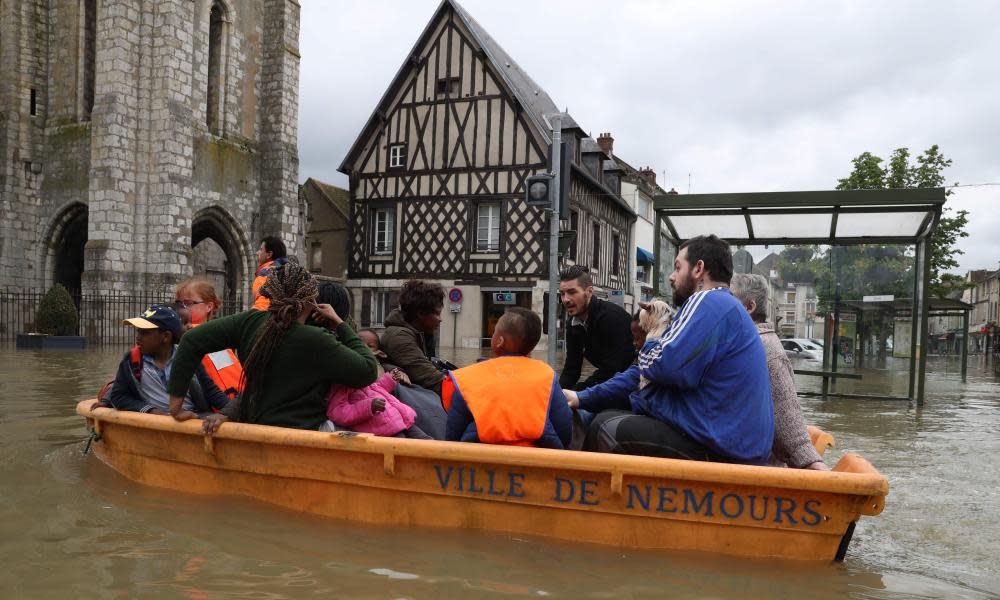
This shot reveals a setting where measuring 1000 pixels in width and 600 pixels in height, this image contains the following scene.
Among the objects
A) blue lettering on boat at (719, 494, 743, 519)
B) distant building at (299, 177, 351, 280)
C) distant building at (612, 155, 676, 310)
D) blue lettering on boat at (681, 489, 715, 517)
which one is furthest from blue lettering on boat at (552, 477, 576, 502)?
distant building at (612, 155, 676, 310)

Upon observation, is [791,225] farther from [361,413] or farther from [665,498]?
[361,413]

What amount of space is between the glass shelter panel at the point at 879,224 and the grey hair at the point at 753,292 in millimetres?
5829

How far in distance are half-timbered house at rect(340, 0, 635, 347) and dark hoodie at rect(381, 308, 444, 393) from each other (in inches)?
698

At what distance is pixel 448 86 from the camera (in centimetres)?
2348

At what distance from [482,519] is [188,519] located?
1.58m

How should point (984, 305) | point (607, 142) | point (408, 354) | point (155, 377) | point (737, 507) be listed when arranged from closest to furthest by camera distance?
point (737, 507), point (155, 377), point (408, 354), point (607, 142), point (984, 305)

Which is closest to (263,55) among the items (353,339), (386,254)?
(386,254)

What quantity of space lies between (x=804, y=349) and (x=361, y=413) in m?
18.6

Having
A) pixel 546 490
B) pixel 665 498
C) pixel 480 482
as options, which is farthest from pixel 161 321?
pixel 665 498

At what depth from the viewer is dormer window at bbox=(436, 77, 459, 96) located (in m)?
23.4

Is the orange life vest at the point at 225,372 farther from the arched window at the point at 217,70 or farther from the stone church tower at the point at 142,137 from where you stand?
the arched window at the point at 217,70

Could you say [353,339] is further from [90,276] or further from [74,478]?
[90,276]

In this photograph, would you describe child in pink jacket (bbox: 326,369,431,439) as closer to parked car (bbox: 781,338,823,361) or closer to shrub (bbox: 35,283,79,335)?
shrub (bbox: 35,283,79,335)

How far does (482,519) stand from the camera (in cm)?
367
